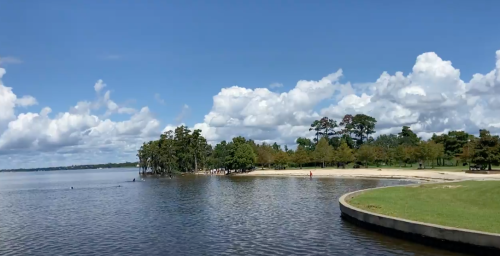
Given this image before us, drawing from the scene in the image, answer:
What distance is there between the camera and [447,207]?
26500 mm

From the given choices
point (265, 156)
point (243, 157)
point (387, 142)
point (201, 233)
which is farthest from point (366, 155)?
point (201, 233)

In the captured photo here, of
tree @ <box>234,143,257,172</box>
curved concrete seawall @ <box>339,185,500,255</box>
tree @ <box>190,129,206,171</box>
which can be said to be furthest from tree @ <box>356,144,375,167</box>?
curved concrete seawall @ <box>339,185,500,255</box>

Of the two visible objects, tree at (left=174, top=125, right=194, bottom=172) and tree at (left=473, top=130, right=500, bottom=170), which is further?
tree at (left=174, top=125, right=194, bottom=172)

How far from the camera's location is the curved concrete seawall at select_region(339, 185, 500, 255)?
17.8 m

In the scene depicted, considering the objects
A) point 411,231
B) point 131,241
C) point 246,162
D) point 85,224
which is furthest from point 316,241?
point 246,162

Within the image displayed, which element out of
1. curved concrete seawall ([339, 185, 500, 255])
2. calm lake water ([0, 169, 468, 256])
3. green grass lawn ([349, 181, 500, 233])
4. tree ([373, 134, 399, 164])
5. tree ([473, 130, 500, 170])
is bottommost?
calm lake water ([0, 169, 468, 256])

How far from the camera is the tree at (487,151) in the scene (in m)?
73.8

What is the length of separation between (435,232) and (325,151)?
401 ft

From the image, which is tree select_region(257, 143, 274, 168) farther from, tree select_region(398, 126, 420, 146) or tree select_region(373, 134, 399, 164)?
tree select_region(398, 126, 420, 146)

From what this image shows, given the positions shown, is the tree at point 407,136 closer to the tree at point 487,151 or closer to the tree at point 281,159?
the tree at point 281,159

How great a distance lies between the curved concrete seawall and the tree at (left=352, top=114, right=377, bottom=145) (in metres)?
163

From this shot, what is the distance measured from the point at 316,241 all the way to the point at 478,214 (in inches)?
353

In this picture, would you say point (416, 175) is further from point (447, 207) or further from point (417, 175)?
point (447, 207)

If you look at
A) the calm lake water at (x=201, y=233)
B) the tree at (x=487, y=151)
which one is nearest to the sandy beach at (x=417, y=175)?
the tree at (x=487, y=151)
